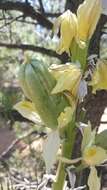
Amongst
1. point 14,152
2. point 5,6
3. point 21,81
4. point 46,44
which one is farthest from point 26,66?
point 14,152

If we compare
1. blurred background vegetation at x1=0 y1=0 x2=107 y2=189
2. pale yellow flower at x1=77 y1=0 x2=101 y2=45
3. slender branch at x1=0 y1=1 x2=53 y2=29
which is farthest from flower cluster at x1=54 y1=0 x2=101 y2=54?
slender branch at x1=0 y1=1 x2=53 y2=29

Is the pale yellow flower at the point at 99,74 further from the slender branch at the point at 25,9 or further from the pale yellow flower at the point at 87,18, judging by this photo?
the slender branch at the point at 25,9

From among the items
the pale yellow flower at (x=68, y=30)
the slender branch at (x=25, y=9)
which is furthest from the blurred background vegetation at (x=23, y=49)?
the pale yellow flower at (x=68, y=30)

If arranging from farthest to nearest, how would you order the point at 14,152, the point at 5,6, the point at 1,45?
the point at 14,152 → the point at 1,45 → the point at 5,6

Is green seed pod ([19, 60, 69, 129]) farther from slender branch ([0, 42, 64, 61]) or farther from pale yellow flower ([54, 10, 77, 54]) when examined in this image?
slender branch ([0, 42, 64, 61])

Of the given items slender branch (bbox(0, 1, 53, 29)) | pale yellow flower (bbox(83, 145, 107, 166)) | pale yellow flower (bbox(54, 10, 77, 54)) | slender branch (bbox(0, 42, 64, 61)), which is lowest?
pale yellow flower (bbox(83, 145, 107, 166))

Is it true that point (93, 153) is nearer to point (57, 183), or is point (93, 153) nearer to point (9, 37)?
point (57, 183)
